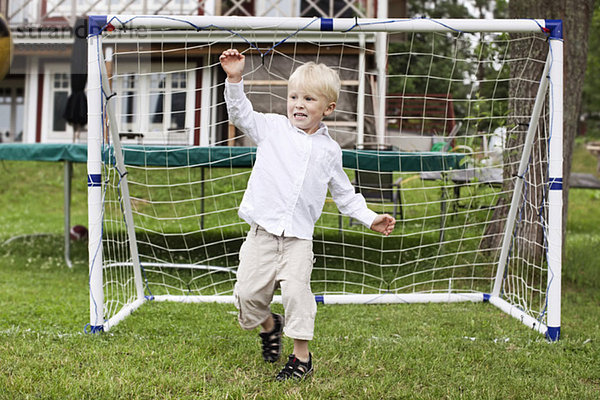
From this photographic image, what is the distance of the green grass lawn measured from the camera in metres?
2.61

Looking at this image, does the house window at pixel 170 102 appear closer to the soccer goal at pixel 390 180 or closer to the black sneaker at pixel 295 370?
the soccer goal at pixel 390 180

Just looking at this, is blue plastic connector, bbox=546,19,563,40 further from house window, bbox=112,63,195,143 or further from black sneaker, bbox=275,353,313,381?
house window, bbox=112,63,195,143

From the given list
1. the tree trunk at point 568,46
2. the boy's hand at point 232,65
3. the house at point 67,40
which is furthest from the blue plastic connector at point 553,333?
the house at point 67,40

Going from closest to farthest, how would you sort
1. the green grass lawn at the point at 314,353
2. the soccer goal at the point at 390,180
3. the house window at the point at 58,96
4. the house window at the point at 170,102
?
the green grass lawn at the point at 314,353 < the soccer goal at the point at 390,180 < the house window at the point at 170,102 < the house window at the point at 58,96

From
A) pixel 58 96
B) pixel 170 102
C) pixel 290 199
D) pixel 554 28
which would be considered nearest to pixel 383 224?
pixel 290 199

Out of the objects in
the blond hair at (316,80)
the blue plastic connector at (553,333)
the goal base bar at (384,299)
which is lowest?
the goal base bar at (384,299)

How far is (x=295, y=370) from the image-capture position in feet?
9.01

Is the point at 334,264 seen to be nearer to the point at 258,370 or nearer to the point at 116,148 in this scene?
the point at 116,148

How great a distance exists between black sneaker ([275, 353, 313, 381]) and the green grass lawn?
48 mm

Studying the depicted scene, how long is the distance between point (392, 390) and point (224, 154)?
317 cm

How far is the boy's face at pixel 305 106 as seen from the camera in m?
2.76

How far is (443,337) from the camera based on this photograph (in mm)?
3605

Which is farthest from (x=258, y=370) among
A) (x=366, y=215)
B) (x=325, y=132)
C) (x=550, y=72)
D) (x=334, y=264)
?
(x=334, y=264)

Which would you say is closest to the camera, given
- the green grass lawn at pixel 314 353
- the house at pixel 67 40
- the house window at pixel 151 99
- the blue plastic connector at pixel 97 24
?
the green grass lawn at pixel 314 353
